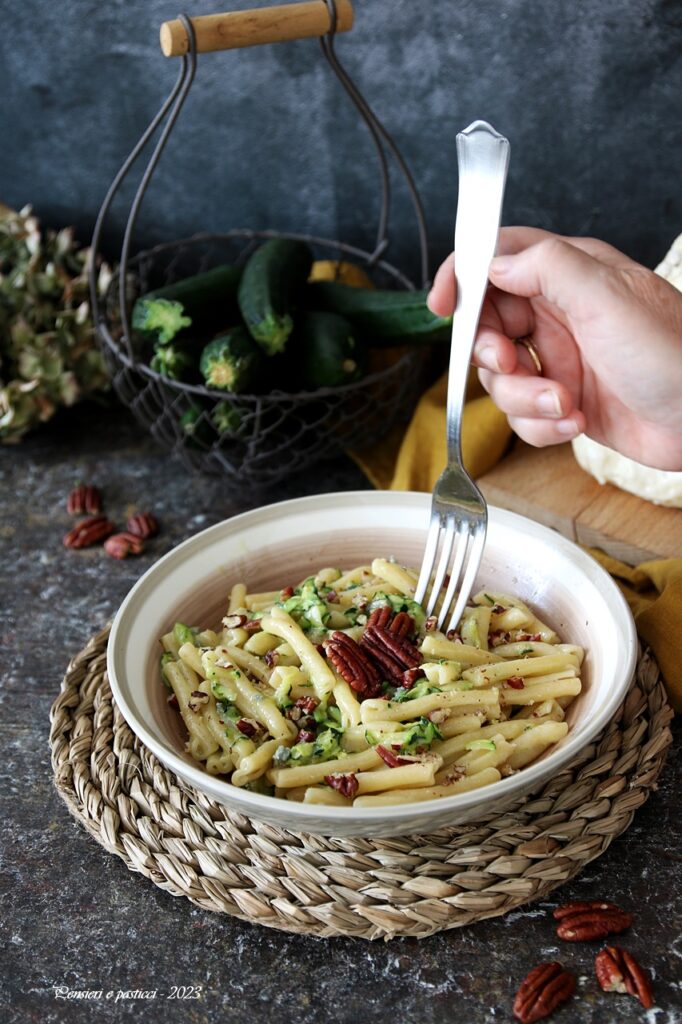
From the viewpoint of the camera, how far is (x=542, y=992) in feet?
3.59

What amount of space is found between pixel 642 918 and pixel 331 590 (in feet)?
2.01

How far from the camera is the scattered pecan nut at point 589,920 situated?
1161 mm

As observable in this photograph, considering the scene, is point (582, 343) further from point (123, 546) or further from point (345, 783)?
point (123, 546)

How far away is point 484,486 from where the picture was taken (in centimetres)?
194

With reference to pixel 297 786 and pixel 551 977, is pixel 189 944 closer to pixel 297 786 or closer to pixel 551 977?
pixel 297 786

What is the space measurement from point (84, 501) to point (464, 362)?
990 mm

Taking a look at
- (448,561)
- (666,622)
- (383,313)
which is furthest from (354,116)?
(666,622)

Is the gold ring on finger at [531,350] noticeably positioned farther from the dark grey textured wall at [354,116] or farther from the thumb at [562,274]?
the dark grey textured wall at [354,116]

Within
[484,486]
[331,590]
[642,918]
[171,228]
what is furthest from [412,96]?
[642,918]

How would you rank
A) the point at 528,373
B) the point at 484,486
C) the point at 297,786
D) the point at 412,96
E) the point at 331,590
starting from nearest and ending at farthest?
the point at 297,786, the point at 331,590, the point at 528,373, the point at 484,486, the point at 412,96

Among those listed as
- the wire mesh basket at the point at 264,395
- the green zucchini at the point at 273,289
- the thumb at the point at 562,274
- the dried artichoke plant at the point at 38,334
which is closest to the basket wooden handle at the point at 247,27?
the wire mesh basket at the point at 264,395

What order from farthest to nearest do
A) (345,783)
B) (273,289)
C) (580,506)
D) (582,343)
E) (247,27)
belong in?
(273,289), (580,506), (247,27), (582,343), (345,783)

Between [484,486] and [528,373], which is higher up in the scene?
[528,373]

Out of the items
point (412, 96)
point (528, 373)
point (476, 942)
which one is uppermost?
point (412, 96)
